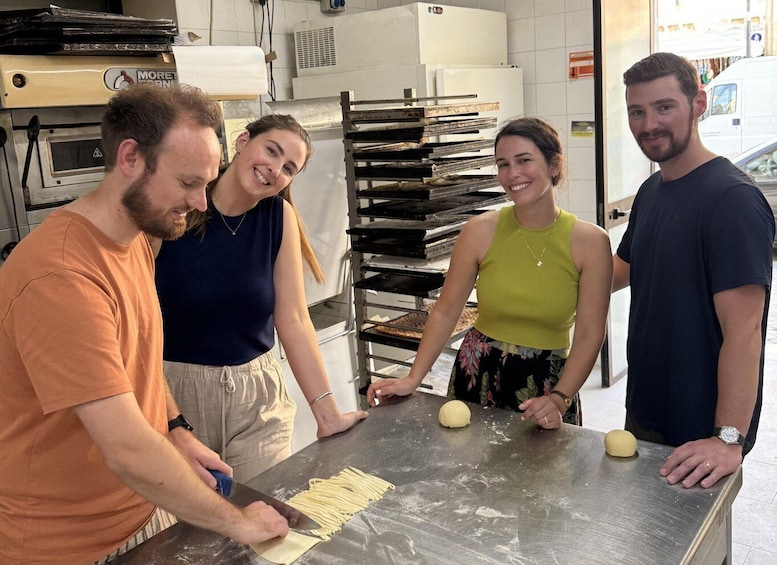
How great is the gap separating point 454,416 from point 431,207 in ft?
4.47

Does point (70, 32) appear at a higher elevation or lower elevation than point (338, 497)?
higher

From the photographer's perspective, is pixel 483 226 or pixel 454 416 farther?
pixel 483 226

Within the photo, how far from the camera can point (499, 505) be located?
52.2 inches

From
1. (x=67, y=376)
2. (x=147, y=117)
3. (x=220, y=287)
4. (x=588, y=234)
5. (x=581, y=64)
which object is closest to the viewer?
(x=67, y=376)

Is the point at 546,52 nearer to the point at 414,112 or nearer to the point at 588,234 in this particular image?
the point at 414,112

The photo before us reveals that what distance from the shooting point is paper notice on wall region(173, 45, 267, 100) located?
2.51m

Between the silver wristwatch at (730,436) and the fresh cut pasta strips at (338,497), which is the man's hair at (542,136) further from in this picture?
the fresh cut pasta strips at (338,497)

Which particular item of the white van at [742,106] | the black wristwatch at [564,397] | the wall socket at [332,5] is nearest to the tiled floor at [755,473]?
the black wristwatch at [564,397]

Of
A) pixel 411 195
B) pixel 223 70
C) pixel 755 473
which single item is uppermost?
pixel 223 70

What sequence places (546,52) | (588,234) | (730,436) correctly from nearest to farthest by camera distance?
(730,436) → (588,234) → (546,52)

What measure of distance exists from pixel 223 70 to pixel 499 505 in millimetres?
1962

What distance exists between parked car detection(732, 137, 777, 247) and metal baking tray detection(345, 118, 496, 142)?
14.0ft

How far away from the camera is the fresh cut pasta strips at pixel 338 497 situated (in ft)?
4.30

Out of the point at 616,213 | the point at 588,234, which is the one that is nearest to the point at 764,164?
the point at 616,213
